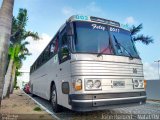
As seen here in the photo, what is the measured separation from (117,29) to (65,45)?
195 cm

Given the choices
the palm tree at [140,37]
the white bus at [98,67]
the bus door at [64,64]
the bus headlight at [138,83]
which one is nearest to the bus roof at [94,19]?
the white bus at [98,67]

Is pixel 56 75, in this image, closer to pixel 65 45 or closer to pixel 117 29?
pixel 65 45

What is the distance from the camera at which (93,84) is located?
272 inches

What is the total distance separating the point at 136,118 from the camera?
25.0ft

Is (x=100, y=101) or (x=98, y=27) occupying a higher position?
(x=98, y=27)

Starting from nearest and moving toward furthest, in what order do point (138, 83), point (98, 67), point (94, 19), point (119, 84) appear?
point (98, 67), point (119, 84), point (138, 83), point (94, 19)

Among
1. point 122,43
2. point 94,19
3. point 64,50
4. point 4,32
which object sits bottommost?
point 64,50

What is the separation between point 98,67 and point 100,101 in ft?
3.40

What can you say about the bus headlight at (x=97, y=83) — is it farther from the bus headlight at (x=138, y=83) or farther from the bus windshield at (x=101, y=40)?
the bus headlight at (x=138, y=83)

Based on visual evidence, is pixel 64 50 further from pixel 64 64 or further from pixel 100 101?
pixel 100 101

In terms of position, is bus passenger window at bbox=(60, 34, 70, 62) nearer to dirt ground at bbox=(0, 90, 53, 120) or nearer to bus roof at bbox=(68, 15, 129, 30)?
bus roof at bbox=(68, 15, 129, 30)

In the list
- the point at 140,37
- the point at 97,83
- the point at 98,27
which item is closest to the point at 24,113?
the point at 97,83

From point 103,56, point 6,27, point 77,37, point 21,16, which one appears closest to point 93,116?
point 103,56

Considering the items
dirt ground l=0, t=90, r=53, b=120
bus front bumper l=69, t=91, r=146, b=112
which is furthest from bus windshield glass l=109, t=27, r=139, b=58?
dirt ground l=0, t=90, r=53, b=120
